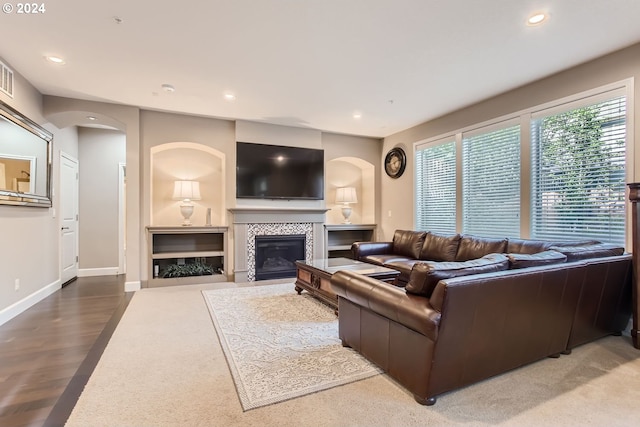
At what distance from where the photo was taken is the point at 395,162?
619cm

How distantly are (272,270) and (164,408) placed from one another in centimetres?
373

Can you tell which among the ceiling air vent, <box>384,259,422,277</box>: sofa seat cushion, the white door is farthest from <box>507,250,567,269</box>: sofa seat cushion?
the white door

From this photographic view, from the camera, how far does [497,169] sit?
4.30 metres

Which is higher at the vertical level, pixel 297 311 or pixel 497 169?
pixel 497 169

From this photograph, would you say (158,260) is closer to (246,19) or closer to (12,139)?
(12,139)

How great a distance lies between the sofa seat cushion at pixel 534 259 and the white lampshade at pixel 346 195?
4.13m

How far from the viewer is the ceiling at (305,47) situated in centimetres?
245

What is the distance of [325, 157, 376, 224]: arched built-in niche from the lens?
6602 millimetres

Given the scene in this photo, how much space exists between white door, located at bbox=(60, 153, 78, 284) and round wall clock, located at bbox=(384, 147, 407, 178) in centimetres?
563

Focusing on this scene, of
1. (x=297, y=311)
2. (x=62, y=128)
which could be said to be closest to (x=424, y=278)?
(x=297, y=311)

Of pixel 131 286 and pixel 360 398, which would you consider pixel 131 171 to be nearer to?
pixel 131 286

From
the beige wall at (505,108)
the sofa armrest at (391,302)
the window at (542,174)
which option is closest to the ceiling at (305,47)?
the beige wall at (505,108)

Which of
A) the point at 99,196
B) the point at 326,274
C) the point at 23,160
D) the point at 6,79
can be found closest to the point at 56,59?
the point at 6,79

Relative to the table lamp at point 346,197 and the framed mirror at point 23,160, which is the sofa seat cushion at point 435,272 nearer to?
the framed mirror at point 23,160
